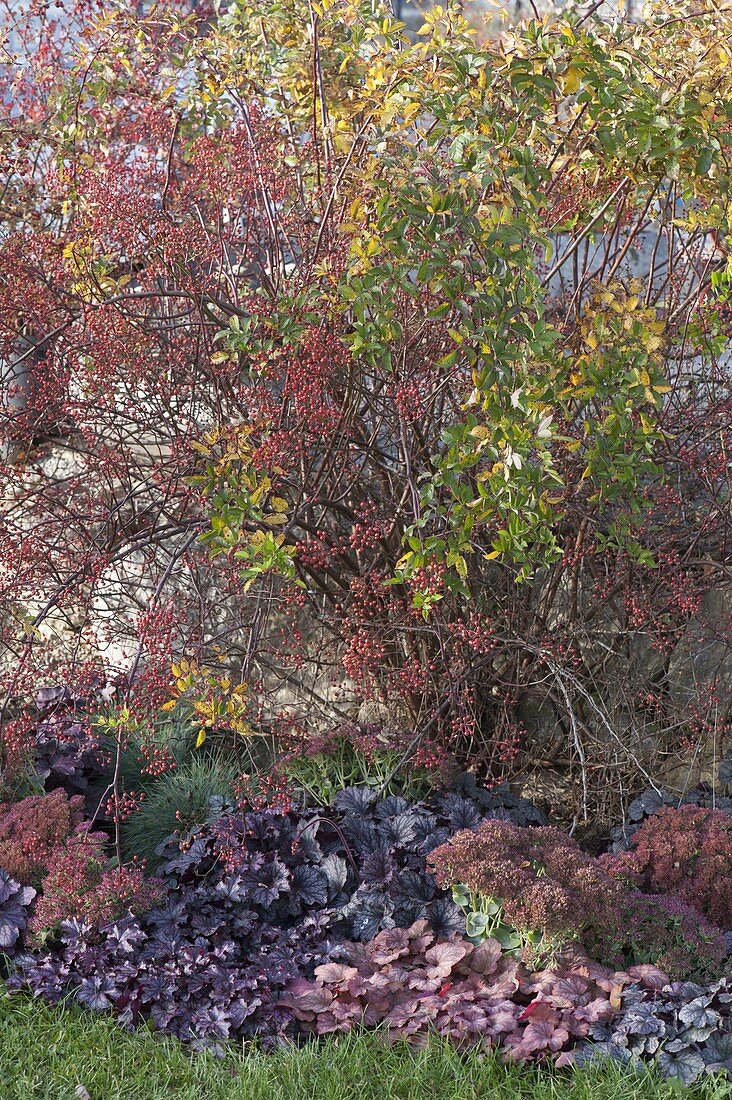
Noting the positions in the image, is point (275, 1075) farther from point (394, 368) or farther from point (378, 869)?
point (394, 368)

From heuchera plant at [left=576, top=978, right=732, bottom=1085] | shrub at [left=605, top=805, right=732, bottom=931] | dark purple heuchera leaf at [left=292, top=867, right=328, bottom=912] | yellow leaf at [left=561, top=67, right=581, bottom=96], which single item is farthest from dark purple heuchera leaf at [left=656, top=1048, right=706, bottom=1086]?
yellow leaf at [left=561, top=67, right=581, bottom=96]

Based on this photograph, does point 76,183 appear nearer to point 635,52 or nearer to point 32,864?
point 635,52

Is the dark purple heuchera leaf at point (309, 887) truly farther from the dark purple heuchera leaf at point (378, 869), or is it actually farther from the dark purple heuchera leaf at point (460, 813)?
the dark purple heuchera leaf at point (460, 813)

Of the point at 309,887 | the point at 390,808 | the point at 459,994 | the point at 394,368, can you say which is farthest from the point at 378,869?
the point at 394,368

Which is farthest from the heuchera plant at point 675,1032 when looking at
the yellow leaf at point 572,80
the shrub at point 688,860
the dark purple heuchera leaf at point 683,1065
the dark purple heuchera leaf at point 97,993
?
the yellow leaf at point 572,80

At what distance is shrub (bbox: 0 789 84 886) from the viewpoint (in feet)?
11.2

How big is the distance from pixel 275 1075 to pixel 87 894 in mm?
825

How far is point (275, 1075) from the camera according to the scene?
2719mm

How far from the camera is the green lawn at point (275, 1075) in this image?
8.58ft

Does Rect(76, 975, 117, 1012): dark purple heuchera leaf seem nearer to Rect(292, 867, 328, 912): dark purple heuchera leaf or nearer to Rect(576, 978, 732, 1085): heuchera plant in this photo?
Rect(292, 867, 328, 912): dark purple heuchera leaf

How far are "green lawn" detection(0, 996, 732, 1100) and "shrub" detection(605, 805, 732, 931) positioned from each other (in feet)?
2.45

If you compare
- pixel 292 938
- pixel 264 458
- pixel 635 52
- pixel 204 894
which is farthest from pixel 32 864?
pixel 635 52

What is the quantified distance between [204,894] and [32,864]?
0.53 m

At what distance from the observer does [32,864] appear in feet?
11.1
